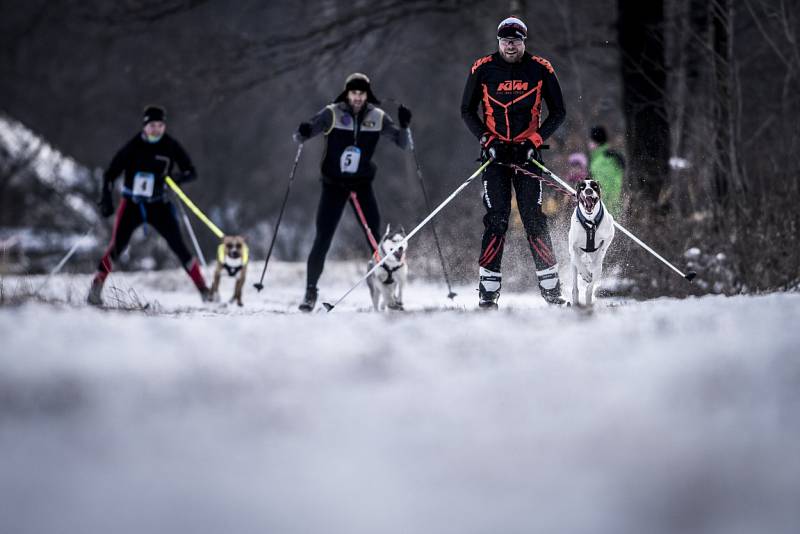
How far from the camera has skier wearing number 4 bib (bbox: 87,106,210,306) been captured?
9422 millimetres

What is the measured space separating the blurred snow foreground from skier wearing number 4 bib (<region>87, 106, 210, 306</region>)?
550 centimetres

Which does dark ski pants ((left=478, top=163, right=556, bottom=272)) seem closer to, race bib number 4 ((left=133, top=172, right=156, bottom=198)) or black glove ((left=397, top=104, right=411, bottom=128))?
black glove ((left=397, top=104, right=411, bottom=128))

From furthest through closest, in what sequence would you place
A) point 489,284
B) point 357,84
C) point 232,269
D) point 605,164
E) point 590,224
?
point 605,164 → point 232,269 → point 357,84 → point 489,284 → point 590,224

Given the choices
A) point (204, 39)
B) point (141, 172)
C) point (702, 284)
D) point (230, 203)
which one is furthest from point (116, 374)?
point (230, 203)

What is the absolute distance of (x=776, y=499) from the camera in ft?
8.98

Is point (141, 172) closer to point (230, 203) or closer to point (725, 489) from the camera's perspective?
point (725, 489)

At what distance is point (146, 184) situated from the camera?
370 inches

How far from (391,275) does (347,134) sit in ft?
4.58

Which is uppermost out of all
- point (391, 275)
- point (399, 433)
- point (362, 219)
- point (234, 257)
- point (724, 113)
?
point (724, 113)

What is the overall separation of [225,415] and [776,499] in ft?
5.83

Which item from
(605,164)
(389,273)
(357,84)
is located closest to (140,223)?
(357,84)

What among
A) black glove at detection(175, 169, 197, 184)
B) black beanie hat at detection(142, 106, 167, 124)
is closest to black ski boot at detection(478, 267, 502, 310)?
black glove at detection(175, 169, 197, 184)

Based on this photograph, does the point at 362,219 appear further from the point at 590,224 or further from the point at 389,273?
the point at 590,224

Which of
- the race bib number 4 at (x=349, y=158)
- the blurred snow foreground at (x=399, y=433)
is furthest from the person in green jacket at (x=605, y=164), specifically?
the blurred snow foreground at (x=399, y=433)
